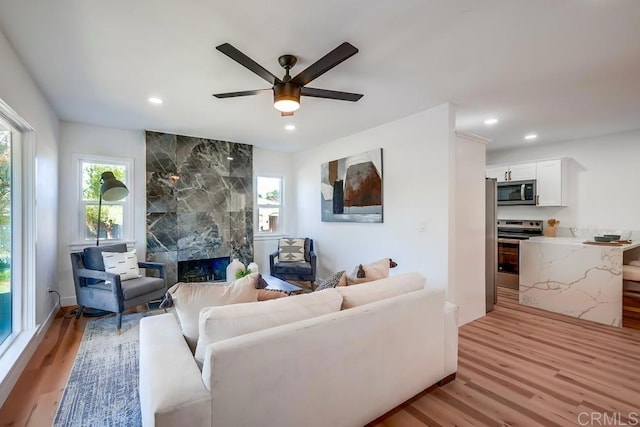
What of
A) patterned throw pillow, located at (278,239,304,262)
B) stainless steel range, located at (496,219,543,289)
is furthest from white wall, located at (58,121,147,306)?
stainless steel range, located at (496,219,543,289)

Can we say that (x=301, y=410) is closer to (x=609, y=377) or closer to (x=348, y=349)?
(x=348, y=349)

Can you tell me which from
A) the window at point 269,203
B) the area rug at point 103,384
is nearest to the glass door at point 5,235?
the area rug at point 103,384

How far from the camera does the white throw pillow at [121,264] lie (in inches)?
136

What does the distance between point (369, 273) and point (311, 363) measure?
0.89m

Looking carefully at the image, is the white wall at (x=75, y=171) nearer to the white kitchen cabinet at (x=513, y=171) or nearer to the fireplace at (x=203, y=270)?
the fireplace at (x=203, y=270)

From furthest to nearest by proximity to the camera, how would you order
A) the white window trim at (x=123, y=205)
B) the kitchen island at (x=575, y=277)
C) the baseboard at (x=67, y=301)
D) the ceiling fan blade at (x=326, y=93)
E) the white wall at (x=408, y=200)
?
1. the white window trim at (x=123, y=205)
2. the baseboard at (x=67, y=301)
3. the kitchen island at (x=575, y=277)
4. the white wall at (x=408, y=200)
5. the ceiling fan blade at (x=326, y=93)

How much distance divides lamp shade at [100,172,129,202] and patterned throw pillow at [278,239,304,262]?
7.96 feet

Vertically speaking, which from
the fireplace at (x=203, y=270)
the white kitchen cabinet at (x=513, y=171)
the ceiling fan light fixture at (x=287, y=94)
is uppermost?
the ceiling fan light fixture at (x=287, y=94)

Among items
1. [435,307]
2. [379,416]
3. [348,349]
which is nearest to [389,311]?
[348,349]

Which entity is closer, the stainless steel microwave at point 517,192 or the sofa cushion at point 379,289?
the sofa cushion at point 379,289

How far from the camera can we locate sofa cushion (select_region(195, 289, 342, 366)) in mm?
1357

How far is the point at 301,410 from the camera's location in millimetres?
1417

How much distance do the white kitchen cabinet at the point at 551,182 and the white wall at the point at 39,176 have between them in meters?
6.50

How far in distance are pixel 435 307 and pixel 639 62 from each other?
2.58 meters
